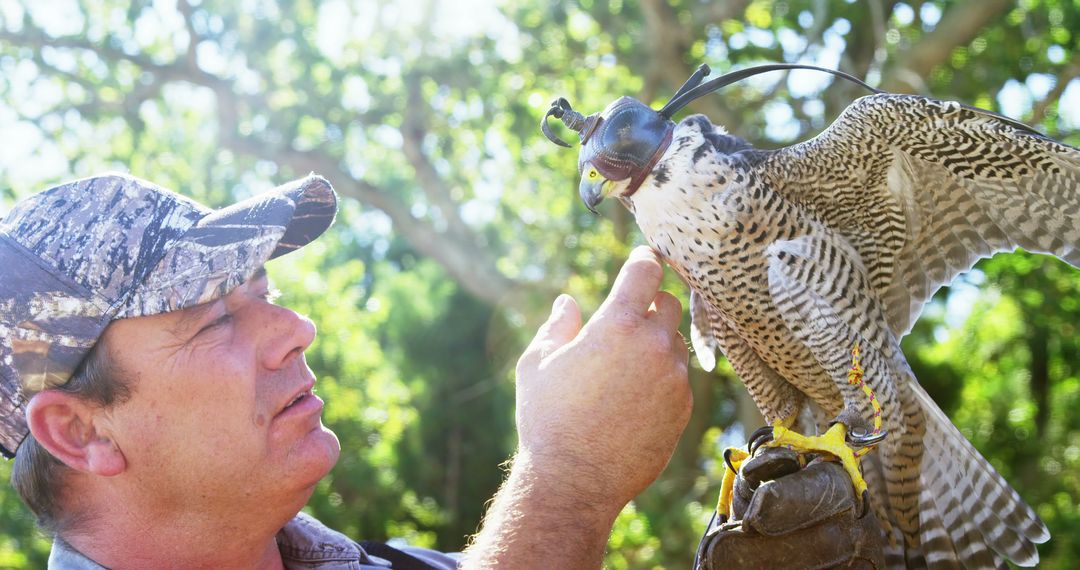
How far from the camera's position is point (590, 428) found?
1.77 m

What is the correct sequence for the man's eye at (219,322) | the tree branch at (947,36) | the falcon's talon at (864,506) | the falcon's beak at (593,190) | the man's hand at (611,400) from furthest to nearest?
the tree branch at (947,36) → the falcon's beak at (593,190) → the falcon's talon at (864,506) → the man's eye at (219,322) → the man's hand at (611,400)

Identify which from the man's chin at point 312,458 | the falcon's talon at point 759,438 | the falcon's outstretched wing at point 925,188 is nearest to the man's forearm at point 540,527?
the man's chin at point 312,458

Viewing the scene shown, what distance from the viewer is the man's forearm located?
5.43 feet

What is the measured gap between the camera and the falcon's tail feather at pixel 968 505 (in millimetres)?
2348

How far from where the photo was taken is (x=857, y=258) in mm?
2355

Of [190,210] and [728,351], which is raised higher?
[190,210]

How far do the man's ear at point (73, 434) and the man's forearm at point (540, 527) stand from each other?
0.68 m

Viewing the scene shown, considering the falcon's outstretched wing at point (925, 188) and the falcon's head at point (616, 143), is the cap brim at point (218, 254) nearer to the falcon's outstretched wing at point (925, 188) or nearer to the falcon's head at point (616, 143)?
the falcon's head at point (616, 143)

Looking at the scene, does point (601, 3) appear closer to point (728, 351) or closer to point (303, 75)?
point (303, 75)

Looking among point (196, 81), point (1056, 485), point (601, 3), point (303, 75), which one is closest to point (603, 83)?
point (601, 3)

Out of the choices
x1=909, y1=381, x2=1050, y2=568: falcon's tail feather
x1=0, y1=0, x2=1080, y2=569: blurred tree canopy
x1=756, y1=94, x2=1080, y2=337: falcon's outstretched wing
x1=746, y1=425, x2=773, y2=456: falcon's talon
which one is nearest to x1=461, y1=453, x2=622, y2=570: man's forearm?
x1=746, y1=425, x2=773, y2=456: falcon's talon

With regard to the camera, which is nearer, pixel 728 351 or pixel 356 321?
pixel 728 351

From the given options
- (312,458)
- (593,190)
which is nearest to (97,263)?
(312,458)

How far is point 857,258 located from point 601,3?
184 inches
